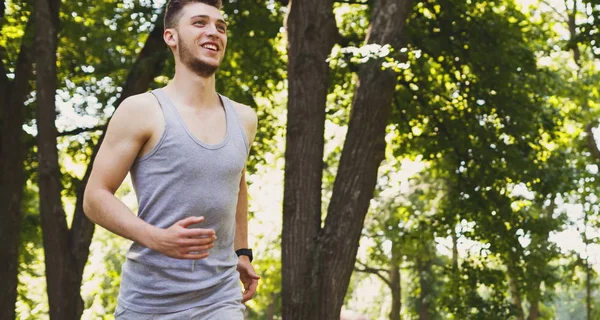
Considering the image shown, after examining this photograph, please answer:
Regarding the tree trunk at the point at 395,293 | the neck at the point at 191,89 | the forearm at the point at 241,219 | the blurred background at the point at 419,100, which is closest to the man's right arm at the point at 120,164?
the neck at the point at 191,89

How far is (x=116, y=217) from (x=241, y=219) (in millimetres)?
712

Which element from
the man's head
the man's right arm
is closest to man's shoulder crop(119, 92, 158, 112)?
the man's right arm

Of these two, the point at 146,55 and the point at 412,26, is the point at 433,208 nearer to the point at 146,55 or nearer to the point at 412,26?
the point at 412,26

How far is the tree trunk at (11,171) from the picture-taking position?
12695 mm

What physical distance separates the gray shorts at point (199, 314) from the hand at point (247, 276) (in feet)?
1.12

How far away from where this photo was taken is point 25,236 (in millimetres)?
18375

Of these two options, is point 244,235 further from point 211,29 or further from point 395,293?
point 395,293

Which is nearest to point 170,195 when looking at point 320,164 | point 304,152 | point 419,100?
point 304,152

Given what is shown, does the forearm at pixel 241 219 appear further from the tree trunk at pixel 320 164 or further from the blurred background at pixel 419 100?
the blurred background at pixel 419 100

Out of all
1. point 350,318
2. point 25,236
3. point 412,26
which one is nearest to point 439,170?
point 412,26

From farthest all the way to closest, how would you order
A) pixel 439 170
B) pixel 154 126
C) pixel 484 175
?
pixel 439 170 → pixel 484 175 → pixel 154 126

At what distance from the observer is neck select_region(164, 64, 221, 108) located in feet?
11.5

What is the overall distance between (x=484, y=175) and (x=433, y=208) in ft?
35.3

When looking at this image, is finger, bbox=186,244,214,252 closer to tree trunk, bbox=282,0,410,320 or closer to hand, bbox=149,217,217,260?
hand, bbox=149,217,217,260
